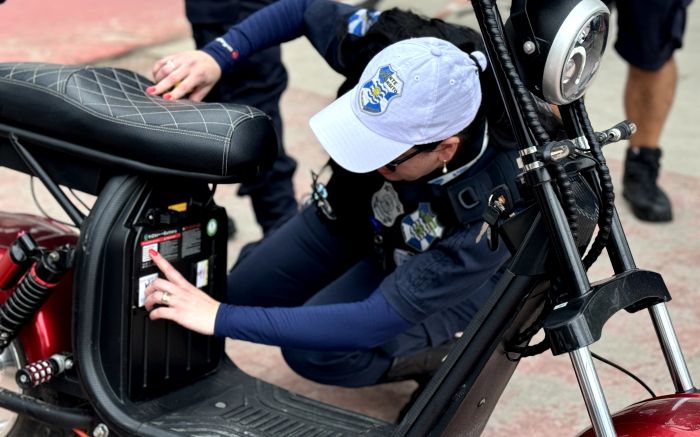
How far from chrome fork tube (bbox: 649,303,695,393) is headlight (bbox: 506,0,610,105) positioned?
446mm

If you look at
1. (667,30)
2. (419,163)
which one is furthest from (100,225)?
(667,30)

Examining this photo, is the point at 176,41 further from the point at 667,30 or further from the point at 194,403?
the point at 194,403

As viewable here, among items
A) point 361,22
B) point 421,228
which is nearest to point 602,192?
point 421,228

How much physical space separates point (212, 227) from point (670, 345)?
1115mm

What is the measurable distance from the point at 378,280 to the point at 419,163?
0.64 m

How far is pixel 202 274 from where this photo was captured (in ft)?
8.61

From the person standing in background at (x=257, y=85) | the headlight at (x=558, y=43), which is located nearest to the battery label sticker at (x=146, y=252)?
the headlight at (x=558, y=43)

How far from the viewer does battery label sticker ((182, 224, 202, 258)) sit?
2.54 metres

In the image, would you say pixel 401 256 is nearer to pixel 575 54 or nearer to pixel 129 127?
pixel 129 127

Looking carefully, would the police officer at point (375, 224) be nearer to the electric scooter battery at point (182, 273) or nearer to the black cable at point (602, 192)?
the electric scooter battery at point (182, 273)

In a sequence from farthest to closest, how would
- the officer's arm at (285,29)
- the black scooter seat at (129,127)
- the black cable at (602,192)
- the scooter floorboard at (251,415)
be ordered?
the officer's arm at (285,29), the scooter floorboard at (251,415), the black scooter seat at (129,127), the black cable at (602,192)

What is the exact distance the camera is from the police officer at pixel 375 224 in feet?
7.43

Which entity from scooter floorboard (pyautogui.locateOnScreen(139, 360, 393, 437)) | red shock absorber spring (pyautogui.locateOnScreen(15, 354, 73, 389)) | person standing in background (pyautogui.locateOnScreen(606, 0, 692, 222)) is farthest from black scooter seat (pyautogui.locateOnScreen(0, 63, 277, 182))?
person standing in background (pyautogui.locateOnScreen(606, 0, 692, 222))

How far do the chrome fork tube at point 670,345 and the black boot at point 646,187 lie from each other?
253cm
